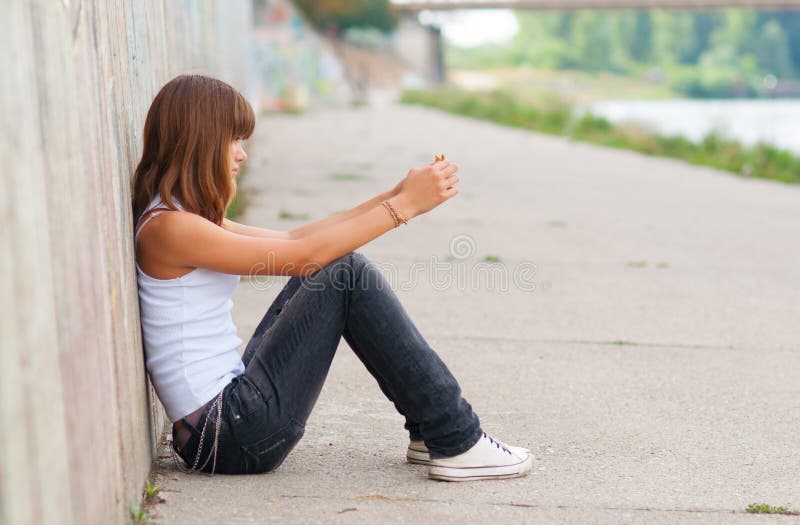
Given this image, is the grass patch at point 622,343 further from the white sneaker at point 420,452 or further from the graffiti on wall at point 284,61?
the graffiti on wall at point 284,61

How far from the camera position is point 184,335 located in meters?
2.83

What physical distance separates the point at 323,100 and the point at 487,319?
3072 centimetres

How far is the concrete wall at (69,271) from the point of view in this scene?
5.38ft

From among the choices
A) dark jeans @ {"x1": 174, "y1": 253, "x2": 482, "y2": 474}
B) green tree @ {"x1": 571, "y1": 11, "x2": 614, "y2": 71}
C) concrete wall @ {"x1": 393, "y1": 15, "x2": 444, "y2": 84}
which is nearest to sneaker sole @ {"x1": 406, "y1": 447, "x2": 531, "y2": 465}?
dark jeans @ {"x1": 174, "y1": 253, "x2": 482, "y2": 474}

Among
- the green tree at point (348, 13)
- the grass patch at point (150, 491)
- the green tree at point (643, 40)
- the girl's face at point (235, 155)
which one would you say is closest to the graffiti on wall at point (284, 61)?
the green tree at point (348, 13)

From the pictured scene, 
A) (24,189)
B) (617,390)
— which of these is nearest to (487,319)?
(617,390)

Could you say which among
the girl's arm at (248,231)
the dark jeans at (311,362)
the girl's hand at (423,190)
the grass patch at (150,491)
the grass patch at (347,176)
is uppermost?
the girl's hand at (423,190)

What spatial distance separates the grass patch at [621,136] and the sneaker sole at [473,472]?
1055 centimetres

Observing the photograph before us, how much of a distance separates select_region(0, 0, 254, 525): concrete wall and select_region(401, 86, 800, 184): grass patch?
11.3m

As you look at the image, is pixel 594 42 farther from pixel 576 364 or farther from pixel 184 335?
pixel 184 335

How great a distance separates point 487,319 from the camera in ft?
17.1

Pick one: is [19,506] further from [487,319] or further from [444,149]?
[444,149]

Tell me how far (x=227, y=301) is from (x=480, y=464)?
885 millimetres

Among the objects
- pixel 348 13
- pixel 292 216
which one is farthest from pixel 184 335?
pixel 348 13
